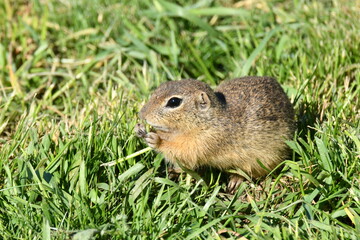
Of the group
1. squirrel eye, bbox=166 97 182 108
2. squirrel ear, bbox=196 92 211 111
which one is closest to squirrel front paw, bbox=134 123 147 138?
squirrel eye, bbox=166 97 182 108

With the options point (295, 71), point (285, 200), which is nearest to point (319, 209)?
point (285, 200)

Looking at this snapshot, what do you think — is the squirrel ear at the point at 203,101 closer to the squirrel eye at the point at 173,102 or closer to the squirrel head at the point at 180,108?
the squirrel head at the point at 180,108

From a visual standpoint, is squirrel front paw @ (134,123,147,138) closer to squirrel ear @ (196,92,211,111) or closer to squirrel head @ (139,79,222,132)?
squirrel head @ (139,79,222,132)

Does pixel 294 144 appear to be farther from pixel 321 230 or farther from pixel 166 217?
pixel 166 217

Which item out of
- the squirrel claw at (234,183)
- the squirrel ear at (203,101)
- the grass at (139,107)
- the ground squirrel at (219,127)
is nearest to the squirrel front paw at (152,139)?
the ground squirrel at (219,127)

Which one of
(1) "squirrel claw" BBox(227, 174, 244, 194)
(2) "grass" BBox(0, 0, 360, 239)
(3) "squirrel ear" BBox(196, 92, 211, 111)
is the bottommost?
(1) "squirrel claw" BBox(227, 174, 244, 194)

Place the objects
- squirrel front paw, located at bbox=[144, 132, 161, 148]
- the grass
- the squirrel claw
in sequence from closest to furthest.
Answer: the grass
squirrel front paw, located at bbox=[144, 132, 161, 148]
the squirrel claw
